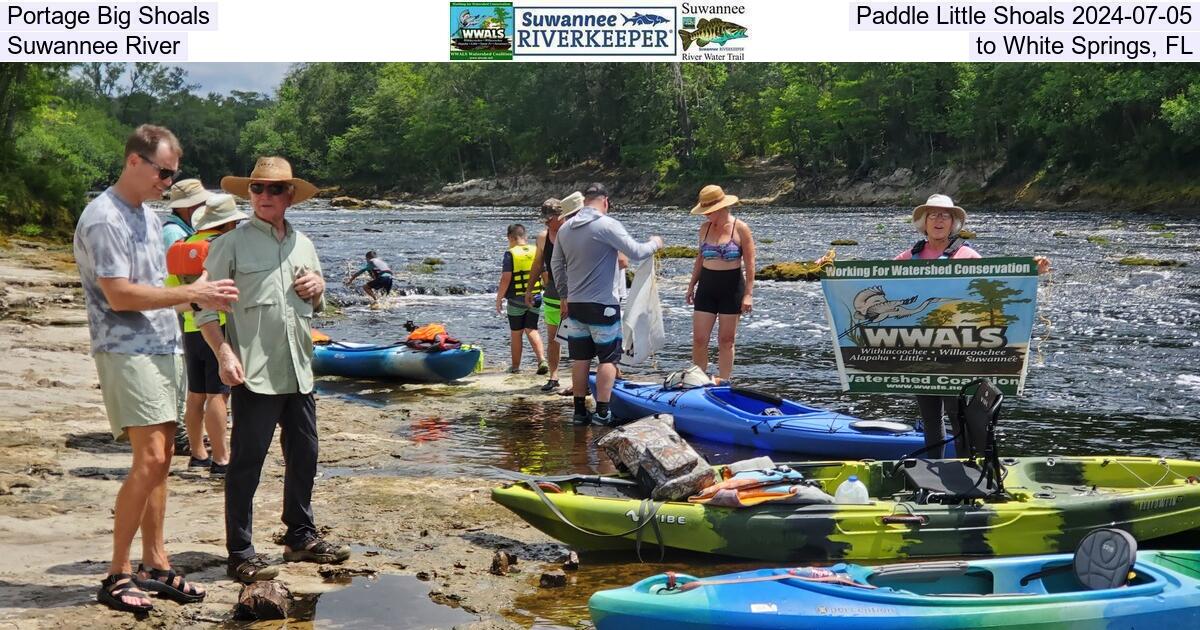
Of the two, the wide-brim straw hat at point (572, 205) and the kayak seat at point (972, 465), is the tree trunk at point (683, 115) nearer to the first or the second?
the wide-brim straw hat at point (572, 205)

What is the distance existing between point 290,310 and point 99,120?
101 meters

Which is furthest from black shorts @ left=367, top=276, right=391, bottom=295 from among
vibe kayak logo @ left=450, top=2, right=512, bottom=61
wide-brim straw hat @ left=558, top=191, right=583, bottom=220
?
wide-brim straw hat @ left=558, top=191, right=583, bottom=220

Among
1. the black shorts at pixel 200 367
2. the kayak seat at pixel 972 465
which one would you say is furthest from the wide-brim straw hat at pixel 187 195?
the kayak seat at pixel 972 465

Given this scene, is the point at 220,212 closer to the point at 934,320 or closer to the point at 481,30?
the point at 934,320

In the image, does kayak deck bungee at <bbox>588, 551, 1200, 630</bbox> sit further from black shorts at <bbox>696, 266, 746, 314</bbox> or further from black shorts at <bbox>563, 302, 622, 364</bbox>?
black shorts at <bbox>696, 266, 746, 314</bbox>

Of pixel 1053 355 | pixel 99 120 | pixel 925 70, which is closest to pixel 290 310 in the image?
pixel 1053 355

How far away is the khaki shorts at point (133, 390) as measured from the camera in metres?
4.42

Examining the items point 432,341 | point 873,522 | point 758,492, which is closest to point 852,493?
point 873,522

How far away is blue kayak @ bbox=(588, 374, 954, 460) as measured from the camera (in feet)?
26.6

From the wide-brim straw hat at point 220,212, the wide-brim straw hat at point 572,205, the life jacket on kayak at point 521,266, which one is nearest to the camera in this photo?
the wide-brim straw hat at point 220,212

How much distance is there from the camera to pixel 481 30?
2356 cm

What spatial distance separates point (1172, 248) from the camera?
26.8 metres

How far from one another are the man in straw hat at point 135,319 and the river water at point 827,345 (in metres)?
1.67

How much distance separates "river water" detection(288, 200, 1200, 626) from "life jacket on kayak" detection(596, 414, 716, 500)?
425mm
